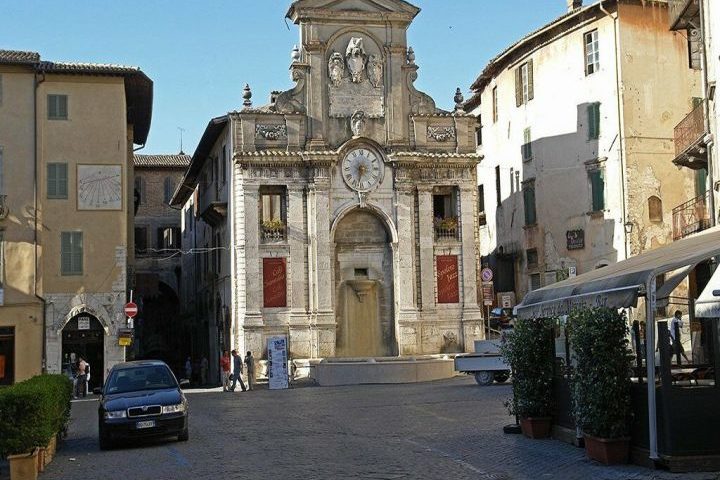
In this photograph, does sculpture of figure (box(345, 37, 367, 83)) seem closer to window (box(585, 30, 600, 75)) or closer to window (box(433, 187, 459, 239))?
window (box(433, 187, 459, 239))

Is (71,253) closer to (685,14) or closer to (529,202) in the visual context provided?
(529,202)

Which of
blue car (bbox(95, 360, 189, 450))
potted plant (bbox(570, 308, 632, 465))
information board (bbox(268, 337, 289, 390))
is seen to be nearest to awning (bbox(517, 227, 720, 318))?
potted plant (bbox(570, 308, 632, 465))

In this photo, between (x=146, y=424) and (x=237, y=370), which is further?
(x=237, y=370)

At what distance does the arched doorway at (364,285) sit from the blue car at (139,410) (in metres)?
24.0

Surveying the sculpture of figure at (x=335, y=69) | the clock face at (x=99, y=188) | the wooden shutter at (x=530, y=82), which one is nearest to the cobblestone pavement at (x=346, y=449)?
the clock face at (x=99, y=188)

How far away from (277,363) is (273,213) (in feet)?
25.8

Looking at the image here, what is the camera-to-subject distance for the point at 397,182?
147ft

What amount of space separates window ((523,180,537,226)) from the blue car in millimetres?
29220

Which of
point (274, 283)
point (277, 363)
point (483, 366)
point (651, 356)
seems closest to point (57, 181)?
point (274, 283)

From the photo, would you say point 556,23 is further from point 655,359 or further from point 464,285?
point 655,359

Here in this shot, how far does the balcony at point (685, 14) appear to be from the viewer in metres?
32.2

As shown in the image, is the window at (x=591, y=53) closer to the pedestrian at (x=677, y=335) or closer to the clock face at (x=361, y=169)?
the clock face at (x=361, y=169)

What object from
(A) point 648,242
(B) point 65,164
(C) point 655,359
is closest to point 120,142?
(B) point 65,164

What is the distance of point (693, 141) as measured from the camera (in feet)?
111
